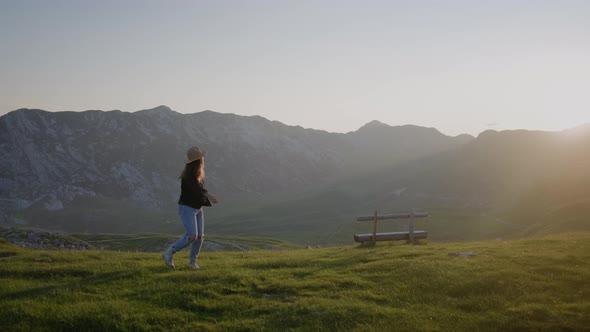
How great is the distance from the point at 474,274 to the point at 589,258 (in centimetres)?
650

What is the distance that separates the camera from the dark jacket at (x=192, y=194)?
52.1 ft

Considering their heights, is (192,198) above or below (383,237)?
above

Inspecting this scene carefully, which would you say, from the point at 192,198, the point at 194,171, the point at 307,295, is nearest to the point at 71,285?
the point at 192,198

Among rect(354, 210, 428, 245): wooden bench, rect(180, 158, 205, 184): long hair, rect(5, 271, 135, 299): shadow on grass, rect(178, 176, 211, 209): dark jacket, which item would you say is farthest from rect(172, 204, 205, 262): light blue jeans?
rect(354, 210, 428, 245): wooden bench

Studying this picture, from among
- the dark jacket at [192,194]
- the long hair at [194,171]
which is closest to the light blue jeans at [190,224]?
the dark jacket at [192,194]

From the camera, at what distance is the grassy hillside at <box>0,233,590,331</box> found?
37.4ft

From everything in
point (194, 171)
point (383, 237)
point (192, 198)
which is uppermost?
point (194, 171)

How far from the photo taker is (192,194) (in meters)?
15.9

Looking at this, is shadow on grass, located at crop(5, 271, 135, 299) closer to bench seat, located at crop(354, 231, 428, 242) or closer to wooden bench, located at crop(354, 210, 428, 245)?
bench seat, located at crop(354, 231, 428, 242)

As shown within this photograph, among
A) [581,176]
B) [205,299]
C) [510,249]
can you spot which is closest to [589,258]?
[510,249]

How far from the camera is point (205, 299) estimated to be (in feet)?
42.9

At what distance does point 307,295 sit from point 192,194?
208 inches

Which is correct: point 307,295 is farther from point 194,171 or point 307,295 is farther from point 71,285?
point 71,285

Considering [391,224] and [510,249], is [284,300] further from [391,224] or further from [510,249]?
[391,224]
